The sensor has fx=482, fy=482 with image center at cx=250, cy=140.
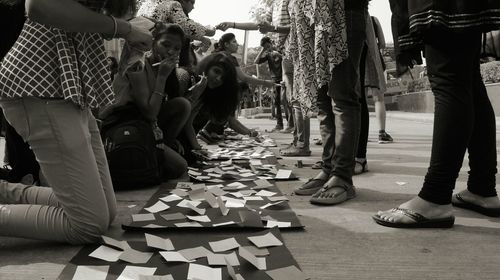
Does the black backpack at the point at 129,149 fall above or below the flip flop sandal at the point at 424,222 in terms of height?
above

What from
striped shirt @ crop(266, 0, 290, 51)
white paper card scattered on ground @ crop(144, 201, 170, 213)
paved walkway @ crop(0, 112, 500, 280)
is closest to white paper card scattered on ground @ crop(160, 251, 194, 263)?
paved walkway @ crop(0, 112, 500, 280)

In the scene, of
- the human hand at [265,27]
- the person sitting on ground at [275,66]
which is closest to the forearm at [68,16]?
the human hand at [265,27]

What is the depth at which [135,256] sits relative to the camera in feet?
6.10

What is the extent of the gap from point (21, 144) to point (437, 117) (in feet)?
8.47

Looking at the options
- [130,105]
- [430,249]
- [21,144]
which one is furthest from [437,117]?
[21,144]

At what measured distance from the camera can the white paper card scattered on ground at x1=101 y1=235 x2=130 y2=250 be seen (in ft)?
6.40

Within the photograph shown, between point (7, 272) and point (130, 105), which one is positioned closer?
point (7, 272)

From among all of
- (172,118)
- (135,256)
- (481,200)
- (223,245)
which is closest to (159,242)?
(135,256)

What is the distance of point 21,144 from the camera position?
10.5 ft

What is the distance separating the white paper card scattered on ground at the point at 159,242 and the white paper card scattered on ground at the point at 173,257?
0.08 metres

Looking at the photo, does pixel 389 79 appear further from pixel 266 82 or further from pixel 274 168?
pixel 274 168

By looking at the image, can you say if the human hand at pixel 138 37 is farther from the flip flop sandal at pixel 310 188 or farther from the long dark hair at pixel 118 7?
the flip flop sandal at pixel 310 188

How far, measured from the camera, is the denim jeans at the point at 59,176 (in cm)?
190

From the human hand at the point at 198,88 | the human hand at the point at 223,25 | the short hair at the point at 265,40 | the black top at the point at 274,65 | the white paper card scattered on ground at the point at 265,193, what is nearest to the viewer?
the white paper card scattered on ground at the point at 265,193
